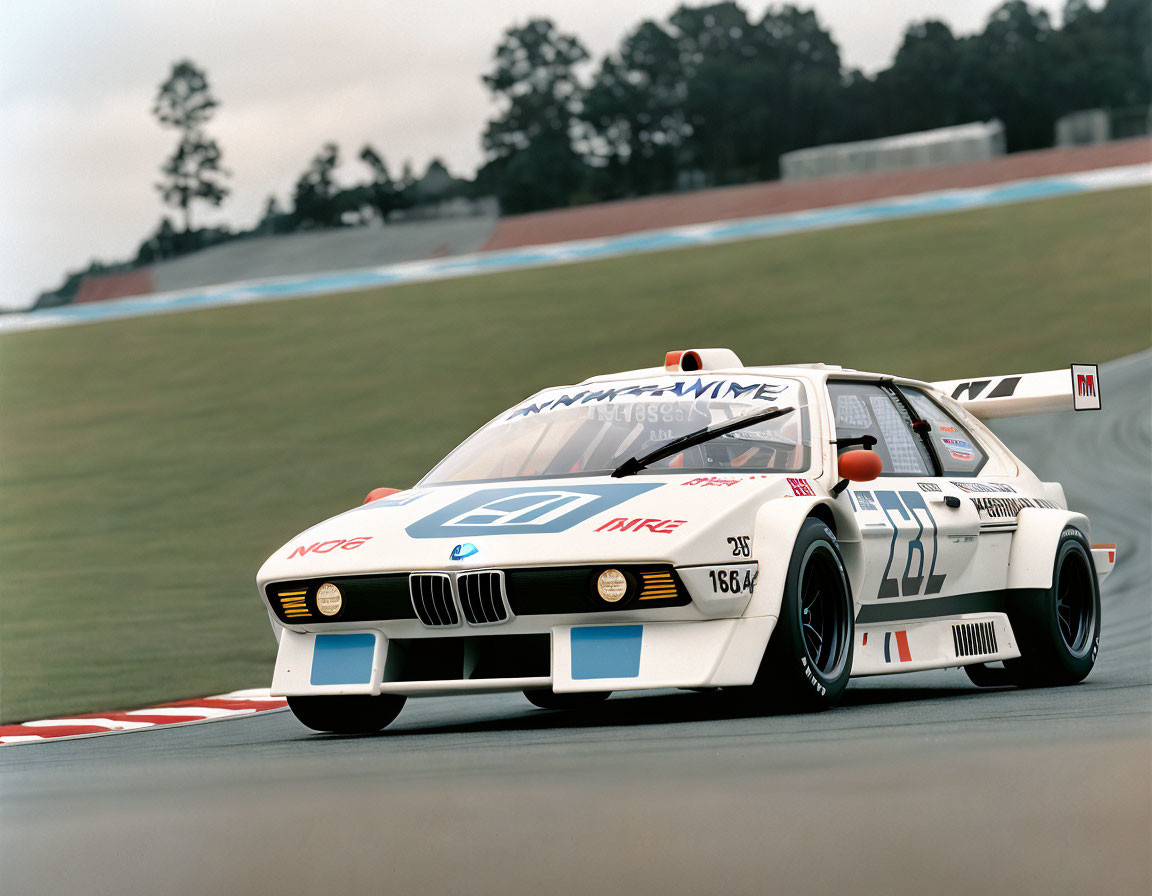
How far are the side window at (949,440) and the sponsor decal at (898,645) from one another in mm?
1058

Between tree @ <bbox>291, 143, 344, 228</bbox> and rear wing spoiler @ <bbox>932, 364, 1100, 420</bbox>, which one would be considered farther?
tree @ <bbox>291, 143, 344, 228</bbox>

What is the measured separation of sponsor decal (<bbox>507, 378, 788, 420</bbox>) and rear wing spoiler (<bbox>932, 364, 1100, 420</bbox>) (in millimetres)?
1755

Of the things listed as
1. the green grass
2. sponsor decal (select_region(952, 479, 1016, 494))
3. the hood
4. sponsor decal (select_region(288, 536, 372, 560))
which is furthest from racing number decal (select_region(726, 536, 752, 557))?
the green grass

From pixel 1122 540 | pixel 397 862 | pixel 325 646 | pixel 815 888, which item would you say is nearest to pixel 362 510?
pixel 325 646

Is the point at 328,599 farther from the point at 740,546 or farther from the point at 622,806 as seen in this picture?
the point at 622,806

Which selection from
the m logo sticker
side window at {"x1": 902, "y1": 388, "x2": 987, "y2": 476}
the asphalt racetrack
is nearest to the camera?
the asphalt racetrack

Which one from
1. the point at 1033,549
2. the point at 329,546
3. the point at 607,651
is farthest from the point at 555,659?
the point at 1033,549

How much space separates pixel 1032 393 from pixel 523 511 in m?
3.51

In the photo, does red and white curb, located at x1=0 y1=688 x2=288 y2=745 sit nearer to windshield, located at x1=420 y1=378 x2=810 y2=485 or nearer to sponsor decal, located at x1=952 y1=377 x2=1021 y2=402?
windshield, located at x1=420 y1=378 x2=810 y2=485

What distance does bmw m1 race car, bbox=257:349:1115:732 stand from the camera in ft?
18.7

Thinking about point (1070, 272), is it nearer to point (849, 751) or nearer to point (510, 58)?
point (510, 58)

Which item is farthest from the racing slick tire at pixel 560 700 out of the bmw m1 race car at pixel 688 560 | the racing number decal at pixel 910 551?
the racing number decal at pixel 910 551

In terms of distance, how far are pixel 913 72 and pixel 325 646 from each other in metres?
40.9

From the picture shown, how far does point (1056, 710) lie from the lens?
20.2 ft
